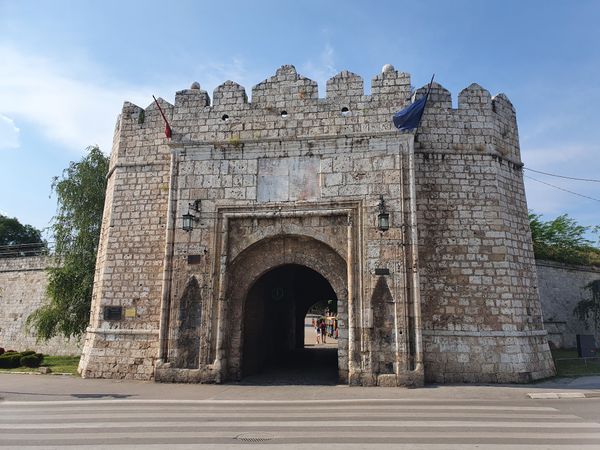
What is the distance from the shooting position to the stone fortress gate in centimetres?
959

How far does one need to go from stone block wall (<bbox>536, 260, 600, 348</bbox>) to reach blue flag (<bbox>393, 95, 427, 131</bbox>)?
12.0 m

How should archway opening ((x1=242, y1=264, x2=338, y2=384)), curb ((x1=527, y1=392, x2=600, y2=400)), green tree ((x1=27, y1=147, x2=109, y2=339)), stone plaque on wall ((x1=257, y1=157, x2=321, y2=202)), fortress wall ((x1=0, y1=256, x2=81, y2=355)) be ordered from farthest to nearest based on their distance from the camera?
fortress wall ((x1=0, y1=256, x2=81, y2=355)) → green tree ((x1=27, y1=147, x2=109, y2=339)) → archway opening ((x1=242, y1=264, x2=338, y2=384)) → stone plaque on wall ((x1=257, y1=157, x2=321, y2=202)) → curb ((x1=527, y1=392, x2=600, y2=400))

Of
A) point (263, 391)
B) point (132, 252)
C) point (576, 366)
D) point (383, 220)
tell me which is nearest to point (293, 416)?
point (263, 391)

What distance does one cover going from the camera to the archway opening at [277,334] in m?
11.0

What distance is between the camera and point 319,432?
555 cm

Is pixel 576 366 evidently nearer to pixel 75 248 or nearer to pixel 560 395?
pixel 560 395

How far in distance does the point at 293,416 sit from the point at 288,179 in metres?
5.57

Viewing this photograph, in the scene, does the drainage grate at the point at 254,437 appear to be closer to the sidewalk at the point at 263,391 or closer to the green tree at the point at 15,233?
the sidewalk at the point at 263,391

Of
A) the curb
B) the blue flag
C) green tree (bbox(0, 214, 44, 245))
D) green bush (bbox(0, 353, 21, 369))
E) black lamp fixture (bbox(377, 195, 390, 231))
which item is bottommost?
the curb

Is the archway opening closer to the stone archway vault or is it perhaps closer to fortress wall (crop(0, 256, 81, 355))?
the stone archway vault

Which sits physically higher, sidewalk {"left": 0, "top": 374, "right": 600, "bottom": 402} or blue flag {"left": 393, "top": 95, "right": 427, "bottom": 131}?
blue flag {"left": 393, "top": 95, "right": 427, "bottom": 131}

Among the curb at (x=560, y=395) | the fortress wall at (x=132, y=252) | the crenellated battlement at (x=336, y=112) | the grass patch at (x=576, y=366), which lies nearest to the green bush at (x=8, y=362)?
the fortress wall at (x=132, y=252)

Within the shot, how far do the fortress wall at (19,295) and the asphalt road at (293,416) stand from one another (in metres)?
13.4

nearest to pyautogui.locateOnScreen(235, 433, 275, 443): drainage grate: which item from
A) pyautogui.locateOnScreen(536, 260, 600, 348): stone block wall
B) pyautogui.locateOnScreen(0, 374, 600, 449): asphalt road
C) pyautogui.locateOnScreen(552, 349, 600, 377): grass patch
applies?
pyautogui.locateOnScreen(0, 374, 600, 449): asphalt road
